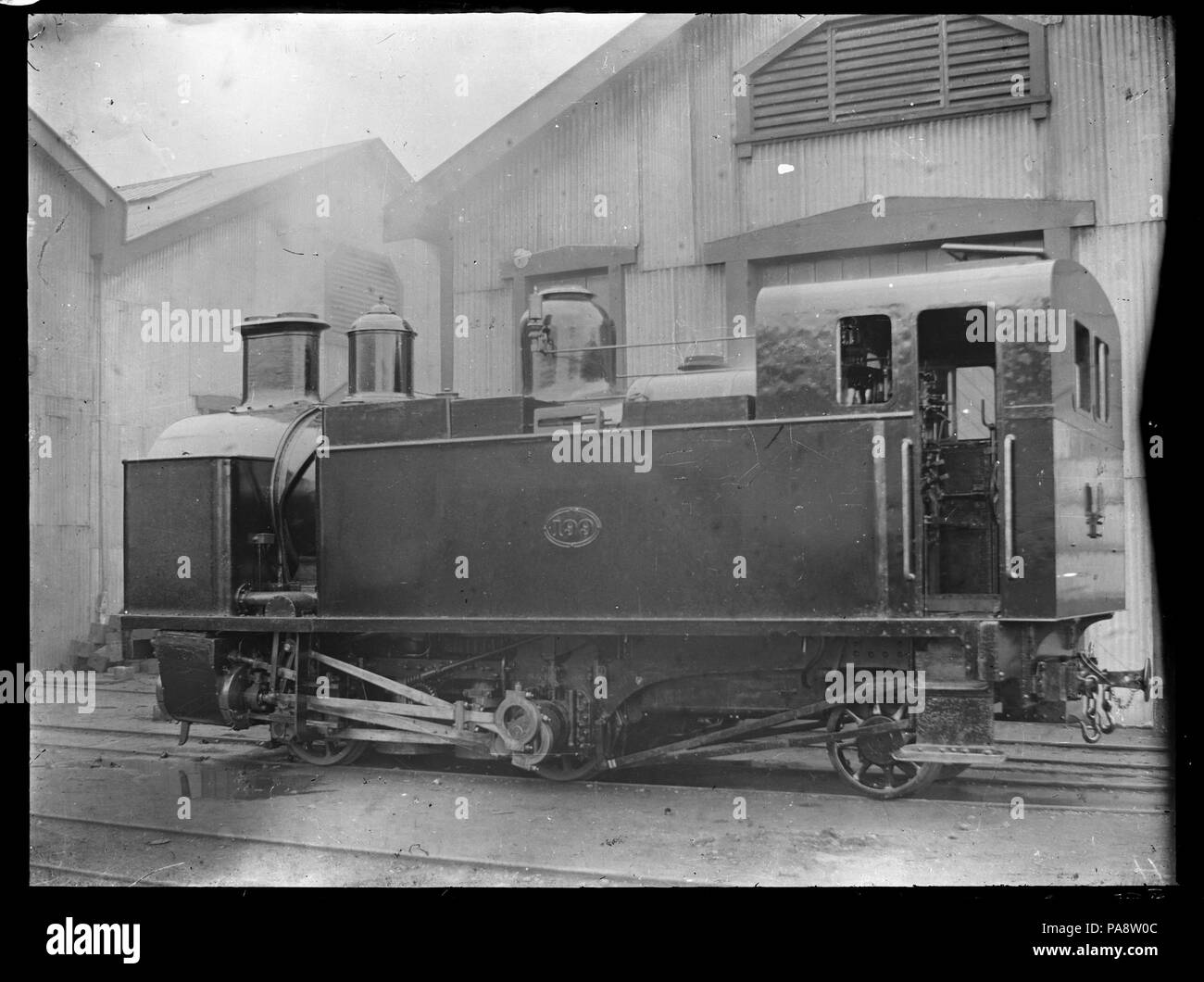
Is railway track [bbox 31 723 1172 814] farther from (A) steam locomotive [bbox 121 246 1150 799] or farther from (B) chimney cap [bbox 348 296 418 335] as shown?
(B) chimney cap [bbox 348 296 418 335]

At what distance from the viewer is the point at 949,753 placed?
555 centimetres

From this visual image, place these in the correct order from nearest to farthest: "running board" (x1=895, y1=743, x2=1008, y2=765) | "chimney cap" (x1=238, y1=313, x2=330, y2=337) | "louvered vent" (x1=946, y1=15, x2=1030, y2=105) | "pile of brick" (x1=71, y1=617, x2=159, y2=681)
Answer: "running board" (x1=895, y1=743, x2=1008, y2=765)
"chimney cap" (x1=238, y1=313, x2=330, y2=337)
"louvered vent" (x1=946, y1=15, x2=1030, y2=105)
"pile of brick" (x1=71, y1=617, x2=159, y2=681)

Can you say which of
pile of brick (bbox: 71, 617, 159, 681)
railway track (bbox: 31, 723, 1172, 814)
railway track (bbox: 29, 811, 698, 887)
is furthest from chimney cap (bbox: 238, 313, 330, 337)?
pile of brick (bbox: 71, 617, 159, 681)

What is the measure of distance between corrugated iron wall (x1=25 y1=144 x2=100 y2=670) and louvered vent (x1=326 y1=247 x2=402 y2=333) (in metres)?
2.65

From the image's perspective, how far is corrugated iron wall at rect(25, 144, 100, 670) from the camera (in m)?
11.4

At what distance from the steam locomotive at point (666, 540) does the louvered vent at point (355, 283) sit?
5359 millimetres

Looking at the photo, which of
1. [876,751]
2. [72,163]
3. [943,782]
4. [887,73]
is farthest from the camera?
[72,163]

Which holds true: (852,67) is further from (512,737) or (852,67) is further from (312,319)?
(512,737)

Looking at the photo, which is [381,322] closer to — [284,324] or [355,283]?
[284,324]

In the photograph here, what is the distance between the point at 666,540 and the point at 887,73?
519 cm

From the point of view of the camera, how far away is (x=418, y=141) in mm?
9281

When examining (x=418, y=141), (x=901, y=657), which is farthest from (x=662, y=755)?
(x=418, y=141)

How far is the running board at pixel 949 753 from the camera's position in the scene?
17.9ft

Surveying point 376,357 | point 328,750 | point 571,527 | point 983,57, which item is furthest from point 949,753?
point 983,57
